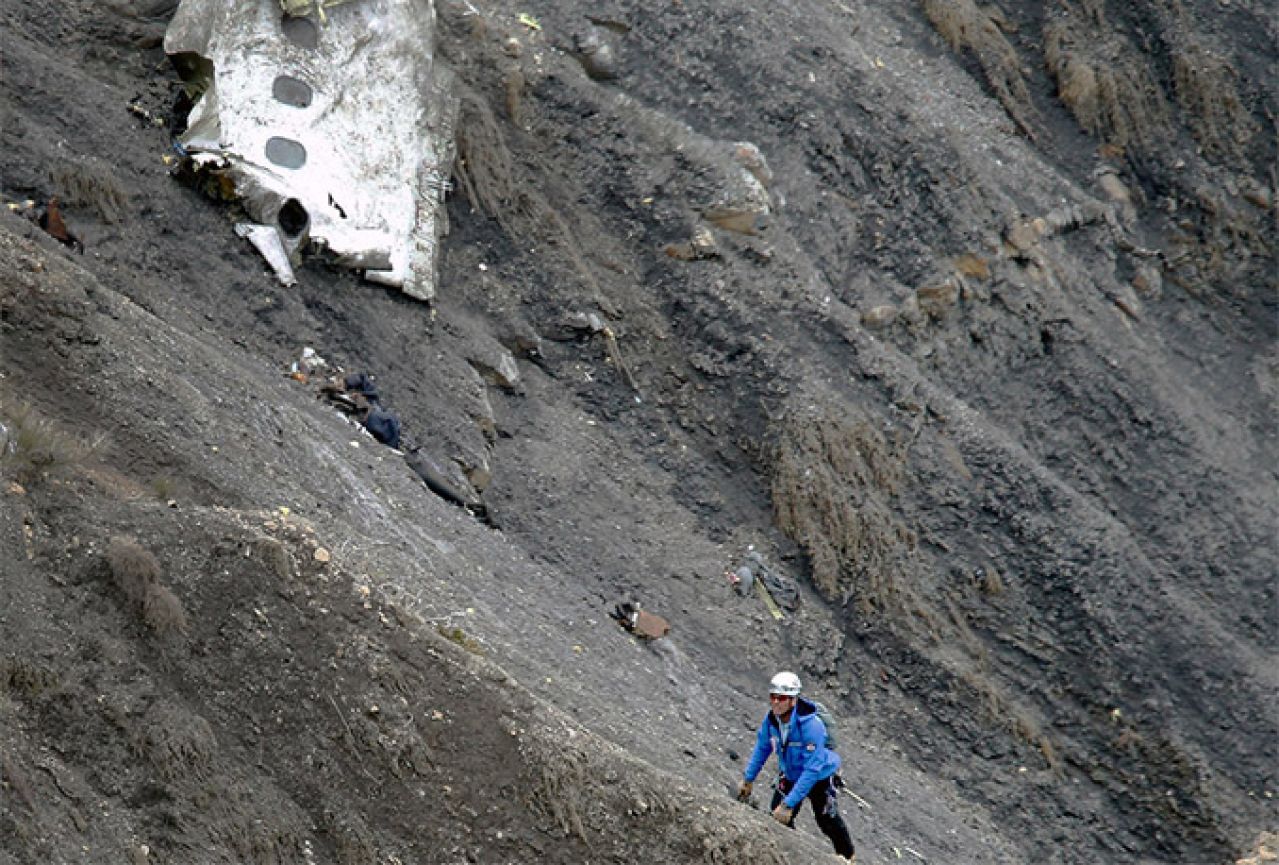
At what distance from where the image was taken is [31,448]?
9039 millimetres

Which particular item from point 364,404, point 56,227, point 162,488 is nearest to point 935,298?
point 364,404

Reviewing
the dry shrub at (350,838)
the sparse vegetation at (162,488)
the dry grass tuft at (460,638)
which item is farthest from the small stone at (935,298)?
the dry shrub at (350,838)

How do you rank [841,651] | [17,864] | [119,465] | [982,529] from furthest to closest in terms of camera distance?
1. [982,529]
2. [841,651]
3. [119,465]
4. [17,864]

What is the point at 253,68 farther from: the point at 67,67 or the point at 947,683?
the point at 947,683

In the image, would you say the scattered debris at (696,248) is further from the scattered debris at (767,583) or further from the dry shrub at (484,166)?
the scattered debris at (767,583)

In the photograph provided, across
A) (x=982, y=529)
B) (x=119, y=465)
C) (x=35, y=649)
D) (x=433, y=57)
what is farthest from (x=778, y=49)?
(x=35, y=649)

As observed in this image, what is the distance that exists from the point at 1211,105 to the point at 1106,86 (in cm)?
168

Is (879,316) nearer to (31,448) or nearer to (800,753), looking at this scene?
(800,753)

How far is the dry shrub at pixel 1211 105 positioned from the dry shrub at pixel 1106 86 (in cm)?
40

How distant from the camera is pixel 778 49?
2047 cm

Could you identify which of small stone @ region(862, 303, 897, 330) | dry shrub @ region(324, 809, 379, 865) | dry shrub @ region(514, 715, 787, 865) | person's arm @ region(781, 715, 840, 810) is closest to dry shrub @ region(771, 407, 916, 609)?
small stone @ region(862, 303, 897, 330)

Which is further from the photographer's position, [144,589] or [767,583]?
[767,583]

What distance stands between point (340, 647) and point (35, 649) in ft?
5.26

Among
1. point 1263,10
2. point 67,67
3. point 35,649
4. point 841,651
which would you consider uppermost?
point 1263,10
